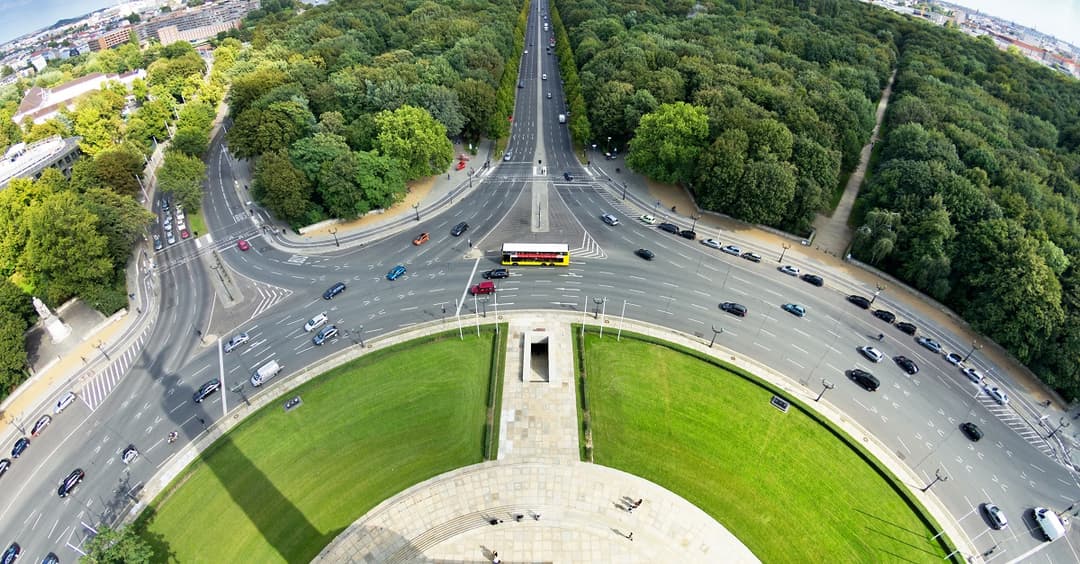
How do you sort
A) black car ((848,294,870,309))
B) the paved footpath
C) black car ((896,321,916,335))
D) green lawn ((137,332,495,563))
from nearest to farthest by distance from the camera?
the paved footpath → green lawn ((137,332,495,563)) → black car ((896,321,916,335)) → black car ((848,294,870,309))

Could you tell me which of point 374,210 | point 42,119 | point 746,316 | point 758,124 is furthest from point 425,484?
point 42,119

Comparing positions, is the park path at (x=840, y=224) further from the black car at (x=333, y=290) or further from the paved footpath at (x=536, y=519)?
the black car at (x=333, y=290)

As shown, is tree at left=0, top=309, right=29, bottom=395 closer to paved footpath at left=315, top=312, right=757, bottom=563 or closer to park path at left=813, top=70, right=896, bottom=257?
paved footpath at left=315, top=312, right=757, bottom=563

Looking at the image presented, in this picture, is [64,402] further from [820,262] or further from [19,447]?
[820,262]

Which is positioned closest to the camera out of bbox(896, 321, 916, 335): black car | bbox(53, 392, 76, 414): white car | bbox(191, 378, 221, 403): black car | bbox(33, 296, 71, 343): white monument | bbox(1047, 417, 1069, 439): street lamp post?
bbox(1047, 417, 1069, 439): street lamp post

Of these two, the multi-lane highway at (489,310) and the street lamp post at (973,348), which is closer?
the multi-lane highway at (489,310)

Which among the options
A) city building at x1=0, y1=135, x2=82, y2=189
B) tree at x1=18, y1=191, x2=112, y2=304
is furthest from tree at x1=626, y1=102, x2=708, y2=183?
city building at x1=0, y1=135, x2=82, y2=189

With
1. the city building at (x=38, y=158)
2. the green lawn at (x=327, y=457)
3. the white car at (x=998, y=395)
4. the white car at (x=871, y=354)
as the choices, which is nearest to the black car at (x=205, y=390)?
the green lawn at (x=327, y=457)
